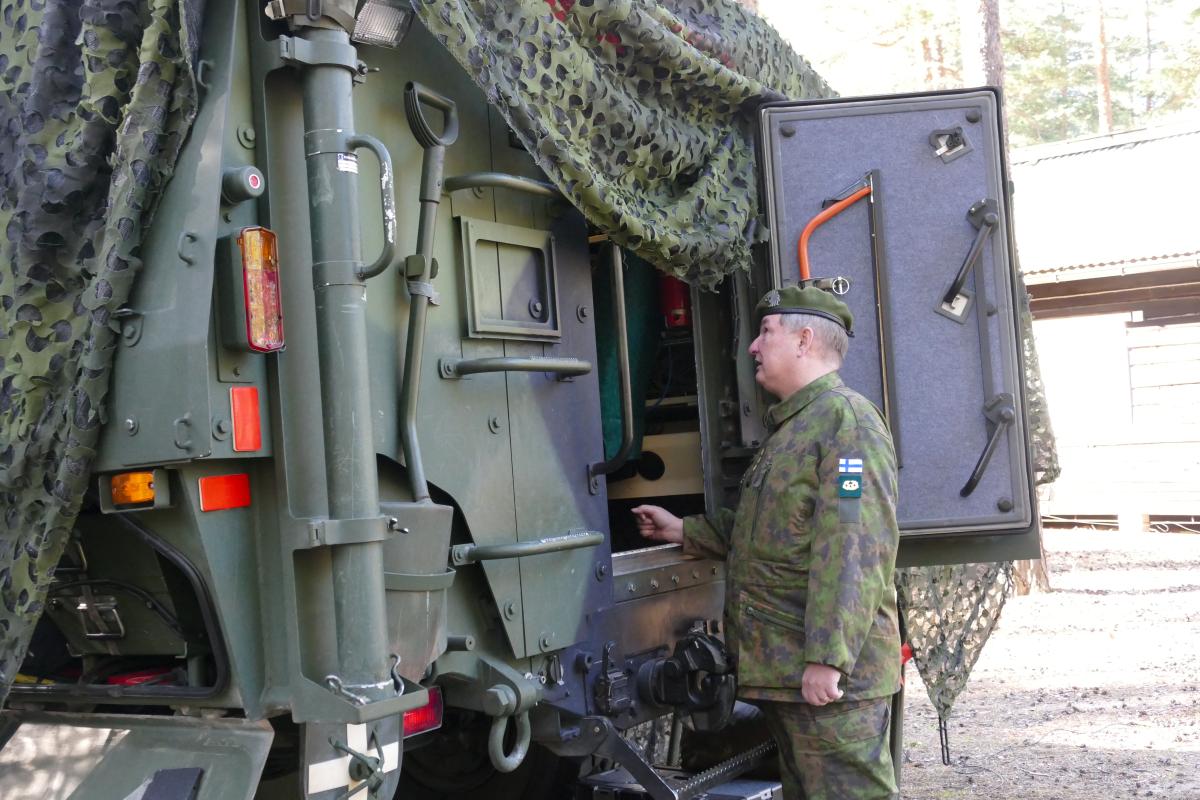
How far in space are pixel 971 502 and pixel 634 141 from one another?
1.56 meters

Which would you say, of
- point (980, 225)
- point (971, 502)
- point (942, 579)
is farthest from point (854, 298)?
point (942, 579)

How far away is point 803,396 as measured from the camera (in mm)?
3629

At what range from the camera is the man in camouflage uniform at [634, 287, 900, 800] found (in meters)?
3.31

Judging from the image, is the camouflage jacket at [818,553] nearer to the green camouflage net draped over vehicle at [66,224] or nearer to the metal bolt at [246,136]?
the metal bolt at [246,136]

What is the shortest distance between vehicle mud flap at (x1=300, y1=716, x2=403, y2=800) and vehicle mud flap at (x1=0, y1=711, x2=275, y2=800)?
104 mm

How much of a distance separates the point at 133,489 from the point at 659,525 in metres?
1.88

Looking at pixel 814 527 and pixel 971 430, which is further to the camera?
pixel 971 430

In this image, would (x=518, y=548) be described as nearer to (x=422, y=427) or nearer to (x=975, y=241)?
(x=422, y=427)

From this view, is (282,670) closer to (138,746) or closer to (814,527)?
(138,746)

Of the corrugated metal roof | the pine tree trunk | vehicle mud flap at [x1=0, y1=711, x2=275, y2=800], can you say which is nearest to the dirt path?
the corrugated metal roof

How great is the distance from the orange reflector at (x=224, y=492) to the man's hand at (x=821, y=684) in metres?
1.57

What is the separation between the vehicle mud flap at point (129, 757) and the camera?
2.48 meters

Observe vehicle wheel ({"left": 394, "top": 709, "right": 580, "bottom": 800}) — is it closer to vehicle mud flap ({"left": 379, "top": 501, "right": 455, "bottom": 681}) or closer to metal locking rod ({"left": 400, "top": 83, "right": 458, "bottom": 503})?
vehicle mud flap ({"left": 379, "top": 501, "right": 455, "bottom": 681})

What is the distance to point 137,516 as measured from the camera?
8.21 ft
